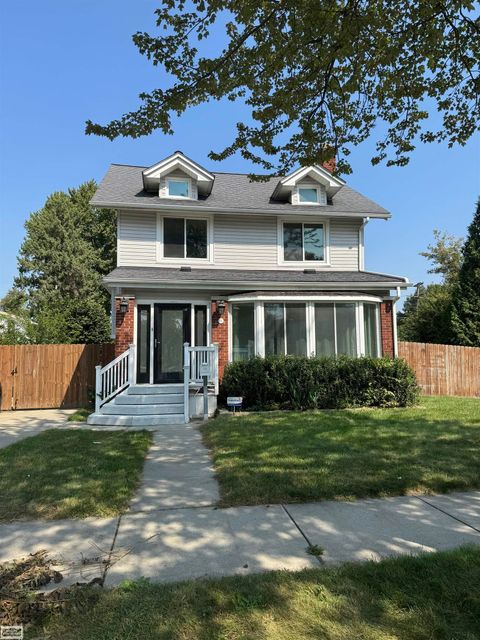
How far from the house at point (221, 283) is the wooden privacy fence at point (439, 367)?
2.01m

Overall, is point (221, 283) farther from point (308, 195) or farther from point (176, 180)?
point (308, 195)

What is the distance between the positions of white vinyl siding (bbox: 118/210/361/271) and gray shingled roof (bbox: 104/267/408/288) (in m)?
0.36

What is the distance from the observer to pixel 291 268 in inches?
548

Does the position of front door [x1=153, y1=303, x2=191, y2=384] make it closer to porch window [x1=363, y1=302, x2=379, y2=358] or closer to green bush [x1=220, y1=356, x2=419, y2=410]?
green bush [x1=220, y1=356, x2=419, y2=410]

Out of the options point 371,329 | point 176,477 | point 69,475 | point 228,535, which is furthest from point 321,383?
point 228,535

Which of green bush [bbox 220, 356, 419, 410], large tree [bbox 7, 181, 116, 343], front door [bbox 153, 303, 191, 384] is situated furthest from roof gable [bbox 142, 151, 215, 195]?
large tree [bbox 7, 181, 116, 343]

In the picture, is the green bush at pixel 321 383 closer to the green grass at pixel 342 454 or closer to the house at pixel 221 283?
the house at pixel 221 283

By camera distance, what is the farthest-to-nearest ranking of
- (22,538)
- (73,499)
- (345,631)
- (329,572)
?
(73,499)
(22,538)
(329,572)
(345,631)

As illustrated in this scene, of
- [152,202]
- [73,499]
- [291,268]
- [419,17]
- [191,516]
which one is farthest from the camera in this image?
[291,268]

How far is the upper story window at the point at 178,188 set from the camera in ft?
45.0

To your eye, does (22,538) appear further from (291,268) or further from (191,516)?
(291,268)

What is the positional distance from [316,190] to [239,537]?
1299cm

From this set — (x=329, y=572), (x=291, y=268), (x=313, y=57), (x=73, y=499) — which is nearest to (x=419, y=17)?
(x=313, y=57)

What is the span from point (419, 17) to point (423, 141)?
1643 millimetres
